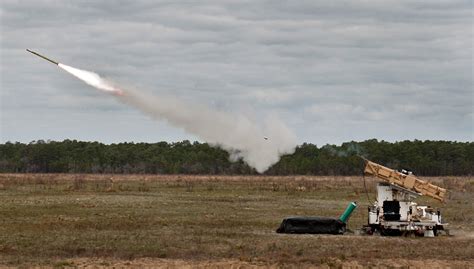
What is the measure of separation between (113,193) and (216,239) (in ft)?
112

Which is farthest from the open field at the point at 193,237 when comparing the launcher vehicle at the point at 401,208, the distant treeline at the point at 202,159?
the distant treeline at the point at 202,159

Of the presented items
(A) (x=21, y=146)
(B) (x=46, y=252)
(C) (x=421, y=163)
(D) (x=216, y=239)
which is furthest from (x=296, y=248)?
(A) (x=21, y=146)

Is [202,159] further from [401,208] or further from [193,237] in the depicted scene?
[193,237]

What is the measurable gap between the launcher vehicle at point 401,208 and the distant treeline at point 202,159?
9542 centimetres

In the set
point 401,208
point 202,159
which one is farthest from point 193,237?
point 202,159

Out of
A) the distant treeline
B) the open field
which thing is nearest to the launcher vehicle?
the open field


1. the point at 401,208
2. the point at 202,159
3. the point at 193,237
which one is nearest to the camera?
the point at 193,237

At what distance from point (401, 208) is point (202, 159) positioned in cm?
12300

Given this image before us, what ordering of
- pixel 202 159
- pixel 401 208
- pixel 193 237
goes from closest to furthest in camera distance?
Answer: pixel 193 237, pixel 401 208, pixel 202 159

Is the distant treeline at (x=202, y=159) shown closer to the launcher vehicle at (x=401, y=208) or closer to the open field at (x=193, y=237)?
Result: the open field at (x=193, y=237)

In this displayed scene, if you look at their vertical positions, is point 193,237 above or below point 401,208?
below

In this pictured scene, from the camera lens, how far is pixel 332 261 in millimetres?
31109

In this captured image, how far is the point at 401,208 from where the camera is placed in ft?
138

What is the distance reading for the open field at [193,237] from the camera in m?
31.7
